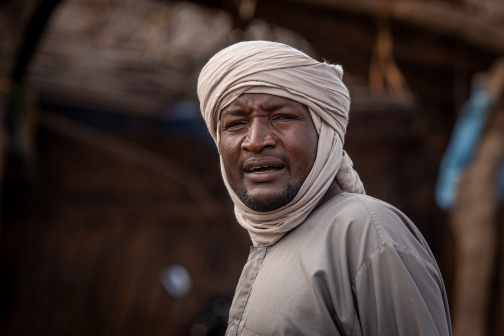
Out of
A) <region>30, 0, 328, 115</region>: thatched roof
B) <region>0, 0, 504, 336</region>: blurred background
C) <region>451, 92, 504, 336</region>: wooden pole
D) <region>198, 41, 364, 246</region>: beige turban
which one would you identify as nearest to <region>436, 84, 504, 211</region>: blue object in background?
<region>0, 0, 504, 336</region>: blurred background

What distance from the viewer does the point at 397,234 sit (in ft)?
5.35

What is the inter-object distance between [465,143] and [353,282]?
139 inches

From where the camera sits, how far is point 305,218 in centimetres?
186

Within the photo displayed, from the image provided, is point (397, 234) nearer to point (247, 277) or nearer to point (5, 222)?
point (247, 277)

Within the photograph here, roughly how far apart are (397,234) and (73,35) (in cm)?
487

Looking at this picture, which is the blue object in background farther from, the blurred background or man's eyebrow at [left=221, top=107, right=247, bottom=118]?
man's eyebrow at [left=221, top=107, right=247, bottom=118]

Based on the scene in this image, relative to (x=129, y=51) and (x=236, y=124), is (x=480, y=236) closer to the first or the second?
(x=236, y=124)

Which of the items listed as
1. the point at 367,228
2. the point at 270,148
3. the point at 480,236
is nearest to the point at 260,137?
the point at 270,148

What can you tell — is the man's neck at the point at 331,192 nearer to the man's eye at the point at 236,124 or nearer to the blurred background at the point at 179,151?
the man's eye at the point at 236,124

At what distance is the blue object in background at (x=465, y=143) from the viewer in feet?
14.9

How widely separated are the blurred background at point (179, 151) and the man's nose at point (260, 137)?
2456 millimetres

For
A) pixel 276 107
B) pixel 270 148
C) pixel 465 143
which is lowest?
pixel 465 143

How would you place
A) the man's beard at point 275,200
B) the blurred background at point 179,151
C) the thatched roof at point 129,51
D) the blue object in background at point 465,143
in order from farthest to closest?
the thatched roof at point 129,51 < the blue object in background at point 465,143 < the blurred background at point 179,151 < the man's beard at point 275,200

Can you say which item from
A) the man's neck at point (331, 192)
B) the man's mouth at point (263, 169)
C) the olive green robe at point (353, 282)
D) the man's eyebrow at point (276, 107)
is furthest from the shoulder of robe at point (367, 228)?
the man's eyebrow at point (276, 107)
